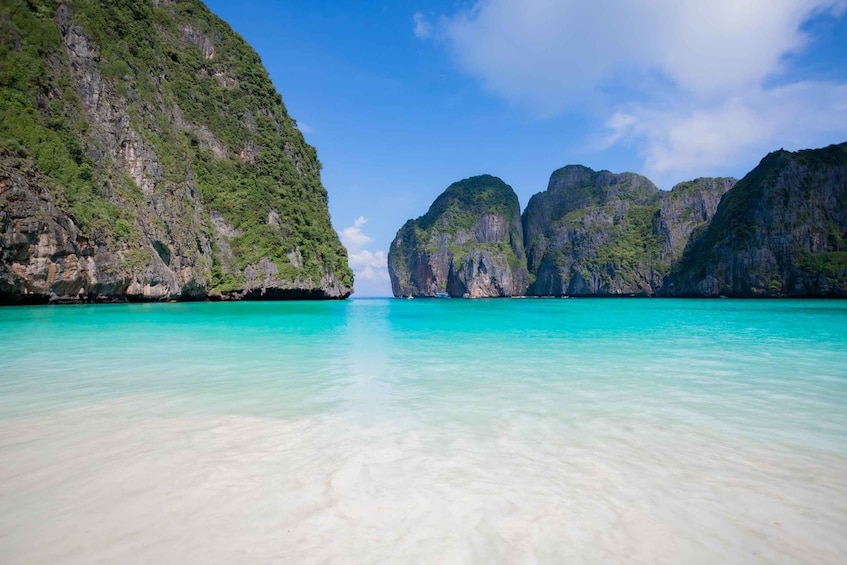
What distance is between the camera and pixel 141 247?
126 ft

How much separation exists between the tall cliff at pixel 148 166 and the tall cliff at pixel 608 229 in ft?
324

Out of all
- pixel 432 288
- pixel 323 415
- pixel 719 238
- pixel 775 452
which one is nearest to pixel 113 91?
pixel 323 415

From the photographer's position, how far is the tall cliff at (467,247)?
145 metres

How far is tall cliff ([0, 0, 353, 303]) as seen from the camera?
3062 cm

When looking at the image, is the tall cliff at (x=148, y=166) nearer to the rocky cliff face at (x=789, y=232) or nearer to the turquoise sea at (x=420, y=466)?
the turquoise sea at (x=420, y=466)

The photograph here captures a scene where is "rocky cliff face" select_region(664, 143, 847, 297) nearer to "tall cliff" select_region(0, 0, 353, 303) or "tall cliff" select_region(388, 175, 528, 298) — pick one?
"tall cliff" select_region(388, 175, 528, 298)

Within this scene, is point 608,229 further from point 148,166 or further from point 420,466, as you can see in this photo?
point 420,466

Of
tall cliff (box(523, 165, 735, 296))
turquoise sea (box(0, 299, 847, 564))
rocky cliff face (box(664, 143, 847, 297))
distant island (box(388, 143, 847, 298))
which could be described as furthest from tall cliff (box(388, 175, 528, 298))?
turquoise sea (box(0, 299, 847, 564))

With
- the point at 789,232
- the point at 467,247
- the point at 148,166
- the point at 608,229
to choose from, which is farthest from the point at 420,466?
the point at 608,229

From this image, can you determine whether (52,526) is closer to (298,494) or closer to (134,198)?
(298,494)

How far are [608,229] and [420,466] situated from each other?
539 ft

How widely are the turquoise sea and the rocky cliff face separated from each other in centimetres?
9549

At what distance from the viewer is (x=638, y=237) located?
482 ft

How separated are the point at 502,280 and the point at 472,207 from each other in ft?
113
